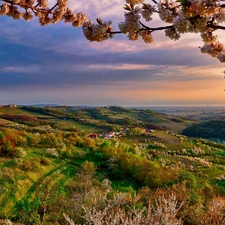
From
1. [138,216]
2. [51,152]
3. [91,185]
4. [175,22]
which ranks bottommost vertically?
[91,185]

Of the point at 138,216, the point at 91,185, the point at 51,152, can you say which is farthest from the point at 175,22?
the point at 51,152

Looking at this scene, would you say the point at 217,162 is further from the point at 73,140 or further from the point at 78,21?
the point at 78,21

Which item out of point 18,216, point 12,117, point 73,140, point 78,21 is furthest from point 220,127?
point 78,21

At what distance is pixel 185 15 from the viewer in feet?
12.8

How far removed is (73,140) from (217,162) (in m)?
39.6

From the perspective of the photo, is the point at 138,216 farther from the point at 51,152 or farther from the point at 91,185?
the point at 51,152

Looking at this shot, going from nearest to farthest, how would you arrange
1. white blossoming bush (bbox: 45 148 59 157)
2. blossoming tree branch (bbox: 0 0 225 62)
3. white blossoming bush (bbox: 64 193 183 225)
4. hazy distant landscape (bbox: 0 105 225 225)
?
blossoming tree branch (bbox: 0 0 225 62) → white blossoming bush (bbox: 64 193 183 225) → hazy distant landscape (bbox: 0 105 225 225) → white blossoming bush (bbox: 45 148 59 157)

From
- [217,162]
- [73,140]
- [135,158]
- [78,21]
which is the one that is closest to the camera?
[78,21]

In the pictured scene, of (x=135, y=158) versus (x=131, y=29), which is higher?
(x=131, y=29)

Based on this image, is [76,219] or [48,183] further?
[48,183]

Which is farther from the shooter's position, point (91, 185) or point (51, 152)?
point (51, 152)

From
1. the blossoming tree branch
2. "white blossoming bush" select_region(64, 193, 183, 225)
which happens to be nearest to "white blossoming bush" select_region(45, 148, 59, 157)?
"white blossoming bush" select_region(64, 193, 183, 225)

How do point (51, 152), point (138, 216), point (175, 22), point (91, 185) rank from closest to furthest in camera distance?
point (175, 22)
point (138, 216)
point (91, 185)
point (51, 152)

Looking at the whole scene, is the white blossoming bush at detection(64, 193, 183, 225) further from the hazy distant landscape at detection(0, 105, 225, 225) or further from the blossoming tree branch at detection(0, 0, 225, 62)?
the blossoming tree branch at detection(0, 0, 225, 62)
